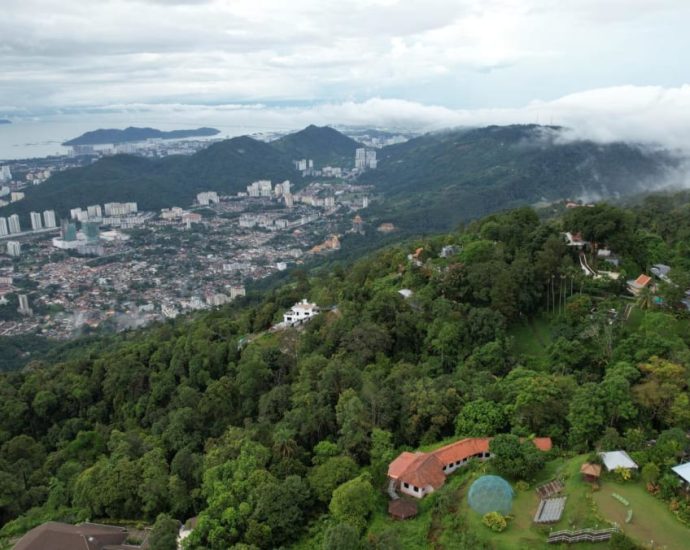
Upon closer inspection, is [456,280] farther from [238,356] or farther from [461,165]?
[461,165]

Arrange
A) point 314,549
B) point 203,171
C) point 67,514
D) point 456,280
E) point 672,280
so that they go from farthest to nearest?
point 203,171, point 456,280, point 672,280, point 67,514, point 314,549

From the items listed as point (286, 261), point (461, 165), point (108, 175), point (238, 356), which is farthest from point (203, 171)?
point (238, 356)

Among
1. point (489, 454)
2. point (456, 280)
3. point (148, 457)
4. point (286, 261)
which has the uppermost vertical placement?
point (456, 280)

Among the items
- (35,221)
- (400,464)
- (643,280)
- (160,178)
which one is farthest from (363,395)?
(160,178)

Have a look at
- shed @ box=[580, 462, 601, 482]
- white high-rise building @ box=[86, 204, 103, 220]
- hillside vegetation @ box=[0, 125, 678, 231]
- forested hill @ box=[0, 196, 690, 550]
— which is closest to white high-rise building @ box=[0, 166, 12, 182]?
hillside vegetation @ box=[0, 125, 678, 231]

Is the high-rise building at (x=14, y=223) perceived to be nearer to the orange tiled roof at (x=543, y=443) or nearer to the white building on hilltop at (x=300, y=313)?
the white building on hilltop at (x=300, y=313)

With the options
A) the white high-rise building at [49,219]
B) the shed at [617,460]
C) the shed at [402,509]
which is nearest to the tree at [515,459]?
the shed at [617,460]
